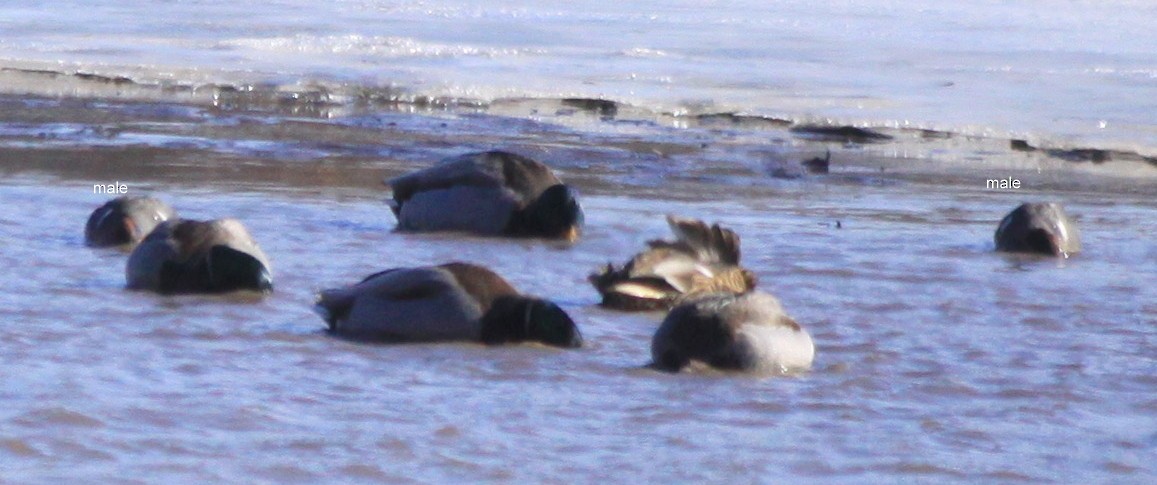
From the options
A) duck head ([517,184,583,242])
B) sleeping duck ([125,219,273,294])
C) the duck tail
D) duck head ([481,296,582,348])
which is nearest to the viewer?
duck head ([481,296,582,348])

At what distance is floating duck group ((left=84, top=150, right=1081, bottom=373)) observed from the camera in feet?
17.3

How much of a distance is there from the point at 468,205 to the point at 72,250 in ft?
5.63

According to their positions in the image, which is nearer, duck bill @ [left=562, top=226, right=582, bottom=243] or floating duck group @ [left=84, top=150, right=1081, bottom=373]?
floating duck group @ [left=84, top=150, right=1081, bottom=373]

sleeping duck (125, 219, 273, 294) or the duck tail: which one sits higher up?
the duck tail

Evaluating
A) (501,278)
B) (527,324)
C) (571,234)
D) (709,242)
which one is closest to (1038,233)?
(571,234)

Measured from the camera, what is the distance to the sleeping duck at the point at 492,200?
812 centimetres

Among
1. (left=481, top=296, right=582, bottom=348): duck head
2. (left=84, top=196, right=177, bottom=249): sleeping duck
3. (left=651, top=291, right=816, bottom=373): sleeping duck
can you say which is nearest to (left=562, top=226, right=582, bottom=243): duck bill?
(left=84, top=196, right=177, bottom=249): sleeping duck

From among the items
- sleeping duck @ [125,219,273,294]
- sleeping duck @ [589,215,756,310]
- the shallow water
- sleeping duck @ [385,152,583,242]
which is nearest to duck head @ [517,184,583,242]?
sleeping duck @ [385,152,583,242]

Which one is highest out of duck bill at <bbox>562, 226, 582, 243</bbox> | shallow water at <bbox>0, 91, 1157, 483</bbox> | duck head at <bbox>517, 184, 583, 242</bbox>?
duck head at <bbox>517, 184, 583, 242</bbox>

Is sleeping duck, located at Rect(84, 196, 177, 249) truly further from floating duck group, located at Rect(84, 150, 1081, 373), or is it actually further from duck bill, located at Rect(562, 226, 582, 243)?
duck bill, located at Rect(562, 226, 582, 243)

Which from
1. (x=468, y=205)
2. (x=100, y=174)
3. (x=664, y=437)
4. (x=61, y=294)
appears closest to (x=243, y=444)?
(x=664, y=437)

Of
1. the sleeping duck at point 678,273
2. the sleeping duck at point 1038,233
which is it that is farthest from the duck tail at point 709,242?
the sleeping duck at point 1038,233

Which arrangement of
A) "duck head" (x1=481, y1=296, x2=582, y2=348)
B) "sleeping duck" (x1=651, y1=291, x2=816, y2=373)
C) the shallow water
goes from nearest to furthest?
the shallow water < "sleeping duck" (x1=651, y1=291, x2=816, y2=373) < "duck head" (x1=481, y1=296, x2=582, y2=348)

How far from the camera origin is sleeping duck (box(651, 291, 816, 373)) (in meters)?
5.21
